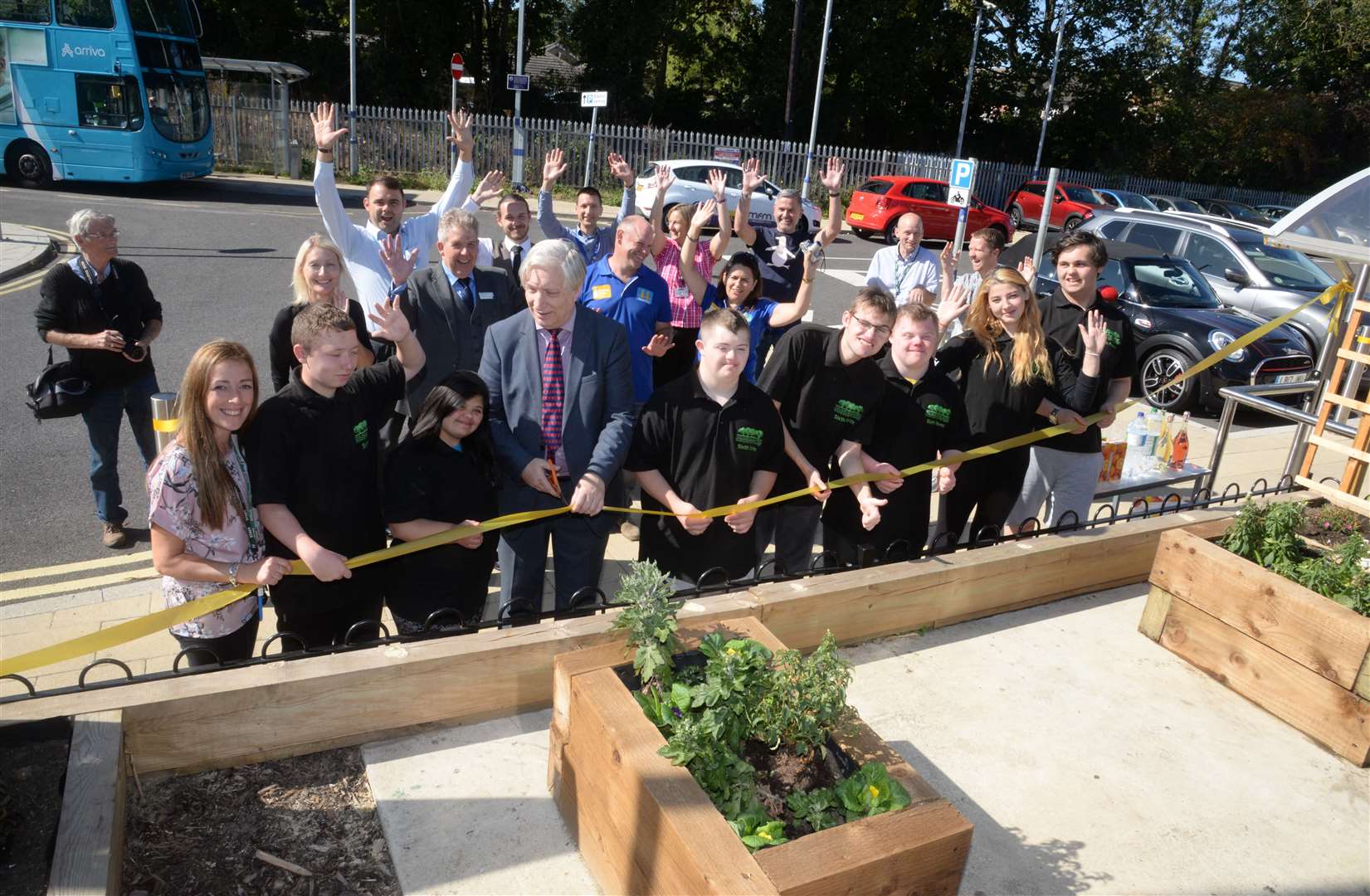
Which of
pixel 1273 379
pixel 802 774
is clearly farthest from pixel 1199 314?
pixel 802 774

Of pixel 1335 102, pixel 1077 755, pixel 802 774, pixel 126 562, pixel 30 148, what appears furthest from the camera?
pixel 1335 102

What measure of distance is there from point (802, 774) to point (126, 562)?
467 cm

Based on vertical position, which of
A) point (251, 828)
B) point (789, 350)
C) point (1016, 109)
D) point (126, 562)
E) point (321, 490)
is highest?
point (1016, 109)

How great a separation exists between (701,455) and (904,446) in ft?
3.57

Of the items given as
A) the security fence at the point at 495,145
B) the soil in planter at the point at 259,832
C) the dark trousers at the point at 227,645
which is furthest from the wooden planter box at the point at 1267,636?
the security fence at the point at 495,145

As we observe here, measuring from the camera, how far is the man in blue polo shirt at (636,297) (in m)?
5.26

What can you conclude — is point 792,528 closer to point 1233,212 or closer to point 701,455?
point 701,455

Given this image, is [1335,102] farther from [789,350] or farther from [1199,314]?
[789,350]

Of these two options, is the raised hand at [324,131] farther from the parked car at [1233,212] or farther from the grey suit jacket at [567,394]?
the parked car at [1233,212]

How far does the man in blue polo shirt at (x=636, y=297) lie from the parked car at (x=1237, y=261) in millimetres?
8034

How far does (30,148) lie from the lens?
61.3ft

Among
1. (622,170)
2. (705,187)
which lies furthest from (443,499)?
(705,187)

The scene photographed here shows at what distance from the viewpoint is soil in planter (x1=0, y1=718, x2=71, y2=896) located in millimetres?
2174

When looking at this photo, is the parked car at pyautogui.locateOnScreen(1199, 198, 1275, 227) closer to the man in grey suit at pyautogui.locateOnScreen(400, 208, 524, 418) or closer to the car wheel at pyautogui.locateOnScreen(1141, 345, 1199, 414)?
the car wheel at pyautogui.locateOnScreen(1141, 345, 1199, 414)
